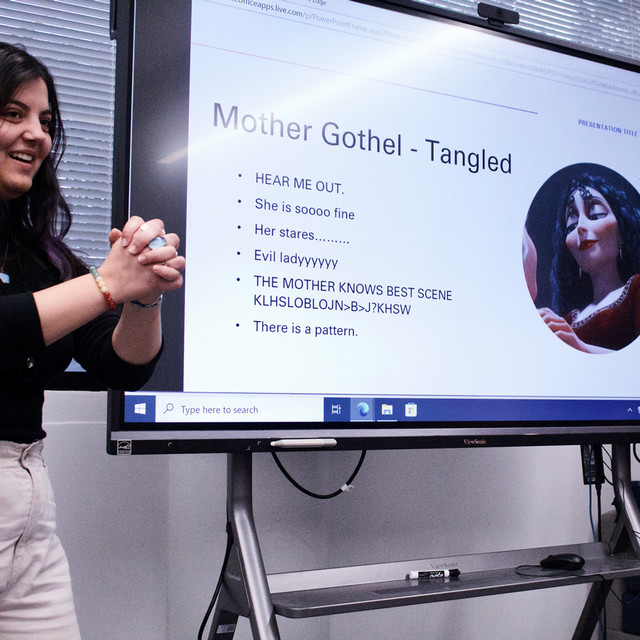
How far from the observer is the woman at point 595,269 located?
1.83 metres

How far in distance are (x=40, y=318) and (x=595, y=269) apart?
1.40 m

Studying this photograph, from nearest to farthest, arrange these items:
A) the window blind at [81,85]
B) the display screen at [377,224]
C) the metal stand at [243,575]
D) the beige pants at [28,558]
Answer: the beige pants at [28,558], the metal stand at [243,575], the display screen at [377,224], the window blind at [81,85]

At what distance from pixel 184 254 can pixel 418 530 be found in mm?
1016

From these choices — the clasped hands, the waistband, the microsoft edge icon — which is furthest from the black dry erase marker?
the clasped hands

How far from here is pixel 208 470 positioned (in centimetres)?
174

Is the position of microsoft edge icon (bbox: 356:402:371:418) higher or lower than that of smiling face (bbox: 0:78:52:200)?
lower

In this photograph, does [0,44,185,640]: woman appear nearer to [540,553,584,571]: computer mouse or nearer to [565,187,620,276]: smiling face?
[540,553,584,571]: computer mouse

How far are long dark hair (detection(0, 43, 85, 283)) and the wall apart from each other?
1.67 feet

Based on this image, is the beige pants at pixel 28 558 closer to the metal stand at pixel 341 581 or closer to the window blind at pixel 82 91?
the metal stand at pixel 341 581

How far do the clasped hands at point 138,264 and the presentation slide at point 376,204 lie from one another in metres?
0.51

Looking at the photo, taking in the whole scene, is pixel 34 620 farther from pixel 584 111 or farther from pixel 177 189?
pixel 584 111

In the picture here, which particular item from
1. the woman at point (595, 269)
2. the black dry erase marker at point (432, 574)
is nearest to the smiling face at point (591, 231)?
the woman at point (595, 269)

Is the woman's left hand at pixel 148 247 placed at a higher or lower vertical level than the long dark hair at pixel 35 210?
lower

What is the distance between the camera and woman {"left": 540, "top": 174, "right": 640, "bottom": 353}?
5.99ft
